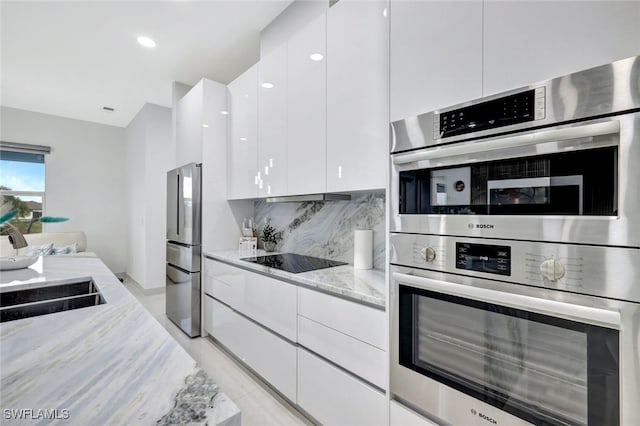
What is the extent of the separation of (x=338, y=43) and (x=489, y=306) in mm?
1689

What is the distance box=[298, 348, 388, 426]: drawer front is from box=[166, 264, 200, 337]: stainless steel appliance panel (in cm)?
162

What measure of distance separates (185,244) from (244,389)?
1559 millimetres

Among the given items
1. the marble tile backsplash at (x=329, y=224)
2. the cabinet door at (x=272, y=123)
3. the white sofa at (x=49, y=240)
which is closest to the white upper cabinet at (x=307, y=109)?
the cabinet door at (x=272, y=123)

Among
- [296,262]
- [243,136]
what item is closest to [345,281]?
[296,262]

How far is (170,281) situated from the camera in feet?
11.3

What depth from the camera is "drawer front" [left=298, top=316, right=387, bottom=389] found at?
138 centimetres

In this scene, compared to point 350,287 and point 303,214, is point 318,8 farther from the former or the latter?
point 350,287

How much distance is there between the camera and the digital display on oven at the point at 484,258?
96 cm

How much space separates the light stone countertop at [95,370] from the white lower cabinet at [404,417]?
947 mm

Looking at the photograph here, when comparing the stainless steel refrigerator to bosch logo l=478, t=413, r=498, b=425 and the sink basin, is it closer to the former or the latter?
the sink basin

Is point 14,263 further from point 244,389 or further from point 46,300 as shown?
point 244,389

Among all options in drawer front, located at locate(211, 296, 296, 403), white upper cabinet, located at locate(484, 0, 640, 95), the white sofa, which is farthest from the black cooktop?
the white sofa

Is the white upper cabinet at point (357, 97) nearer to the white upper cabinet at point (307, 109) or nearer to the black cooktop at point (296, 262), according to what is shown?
the white upper cabinet at point (307, 109)

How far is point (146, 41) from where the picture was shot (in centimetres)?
290
